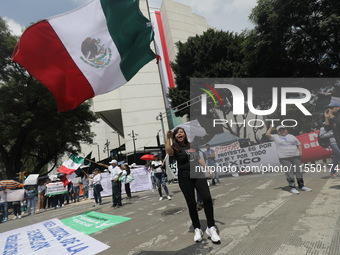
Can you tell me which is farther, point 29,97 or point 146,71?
point 146,71

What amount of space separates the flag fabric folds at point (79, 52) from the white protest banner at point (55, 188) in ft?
36.1

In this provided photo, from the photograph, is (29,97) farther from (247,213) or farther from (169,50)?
(169,50)

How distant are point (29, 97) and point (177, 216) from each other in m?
21.5

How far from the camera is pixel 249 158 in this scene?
12.7 m

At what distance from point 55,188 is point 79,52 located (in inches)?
458

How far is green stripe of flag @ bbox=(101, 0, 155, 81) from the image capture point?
521 cm

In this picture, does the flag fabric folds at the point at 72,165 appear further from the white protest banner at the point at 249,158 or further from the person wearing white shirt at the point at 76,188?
the white protest banner at the point at 249,158

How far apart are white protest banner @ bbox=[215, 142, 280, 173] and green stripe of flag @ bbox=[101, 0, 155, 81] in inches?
339

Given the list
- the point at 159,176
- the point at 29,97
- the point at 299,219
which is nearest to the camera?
the point at 299,219

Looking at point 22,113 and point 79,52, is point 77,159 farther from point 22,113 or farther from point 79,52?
point 22,113

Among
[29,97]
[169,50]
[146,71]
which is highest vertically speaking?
[169,50]

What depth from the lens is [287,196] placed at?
19.0 ft

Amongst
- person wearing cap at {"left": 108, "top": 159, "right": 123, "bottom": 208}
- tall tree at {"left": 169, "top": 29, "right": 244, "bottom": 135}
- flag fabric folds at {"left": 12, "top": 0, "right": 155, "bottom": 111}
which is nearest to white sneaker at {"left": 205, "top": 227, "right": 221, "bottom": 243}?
flag fabric folds at {"left": 12, "top": 0, "right": 155, "bottom": 111}

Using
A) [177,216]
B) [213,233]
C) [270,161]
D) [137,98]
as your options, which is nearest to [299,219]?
[213,233]
